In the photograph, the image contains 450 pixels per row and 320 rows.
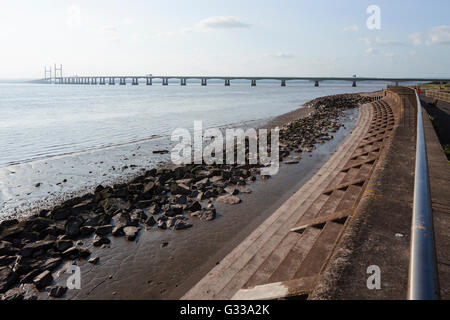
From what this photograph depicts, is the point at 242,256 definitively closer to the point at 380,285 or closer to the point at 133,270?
the point at 133,270

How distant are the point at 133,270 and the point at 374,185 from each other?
5.74 m

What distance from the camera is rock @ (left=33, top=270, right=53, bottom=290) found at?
20.3ft

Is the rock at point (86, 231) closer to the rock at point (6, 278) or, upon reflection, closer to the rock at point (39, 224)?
the rock at point (39, 224)

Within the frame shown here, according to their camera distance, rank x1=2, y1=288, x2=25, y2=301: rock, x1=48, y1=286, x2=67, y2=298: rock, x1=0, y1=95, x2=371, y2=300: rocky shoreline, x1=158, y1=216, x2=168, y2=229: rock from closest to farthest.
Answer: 1. x1=2, y1=288, x2=25, y2=301: rock
2. x1=48, y1=286, x2=67, y2=298: rock
3. x1=0, y1=95, x2=371, y2=300: rocky shoreline
4. x1=158, y1=216, x2=168, y2=229: rock

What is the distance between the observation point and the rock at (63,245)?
750cm

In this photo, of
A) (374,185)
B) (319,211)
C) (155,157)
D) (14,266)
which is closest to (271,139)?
(155,157)

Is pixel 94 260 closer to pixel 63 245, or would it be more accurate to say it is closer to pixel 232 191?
pixel 63 245

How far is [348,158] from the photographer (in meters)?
14.7

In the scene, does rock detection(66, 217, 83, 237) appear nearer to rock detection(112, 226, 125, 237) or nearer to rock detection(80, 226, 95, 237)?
rock detection(80, 226, 95, 237)

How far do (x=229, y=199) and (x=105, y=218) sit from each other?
4.22 metres

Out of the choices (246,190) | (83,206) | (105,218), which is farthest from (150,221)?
(246,190)

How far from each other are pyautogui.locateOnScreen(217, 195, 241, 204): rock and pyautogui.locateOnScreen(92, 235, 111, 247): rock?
4095 millimetres

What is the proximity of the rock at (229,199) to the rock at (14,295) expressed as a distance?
6.24 m

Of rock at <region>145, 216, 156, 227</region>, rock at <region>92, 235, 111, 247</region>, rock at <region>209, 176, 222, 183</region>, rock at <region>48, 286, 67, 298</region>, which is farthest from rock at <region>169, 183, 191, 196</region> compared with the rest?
rock at <region>48, 286, 67, 298</region>
